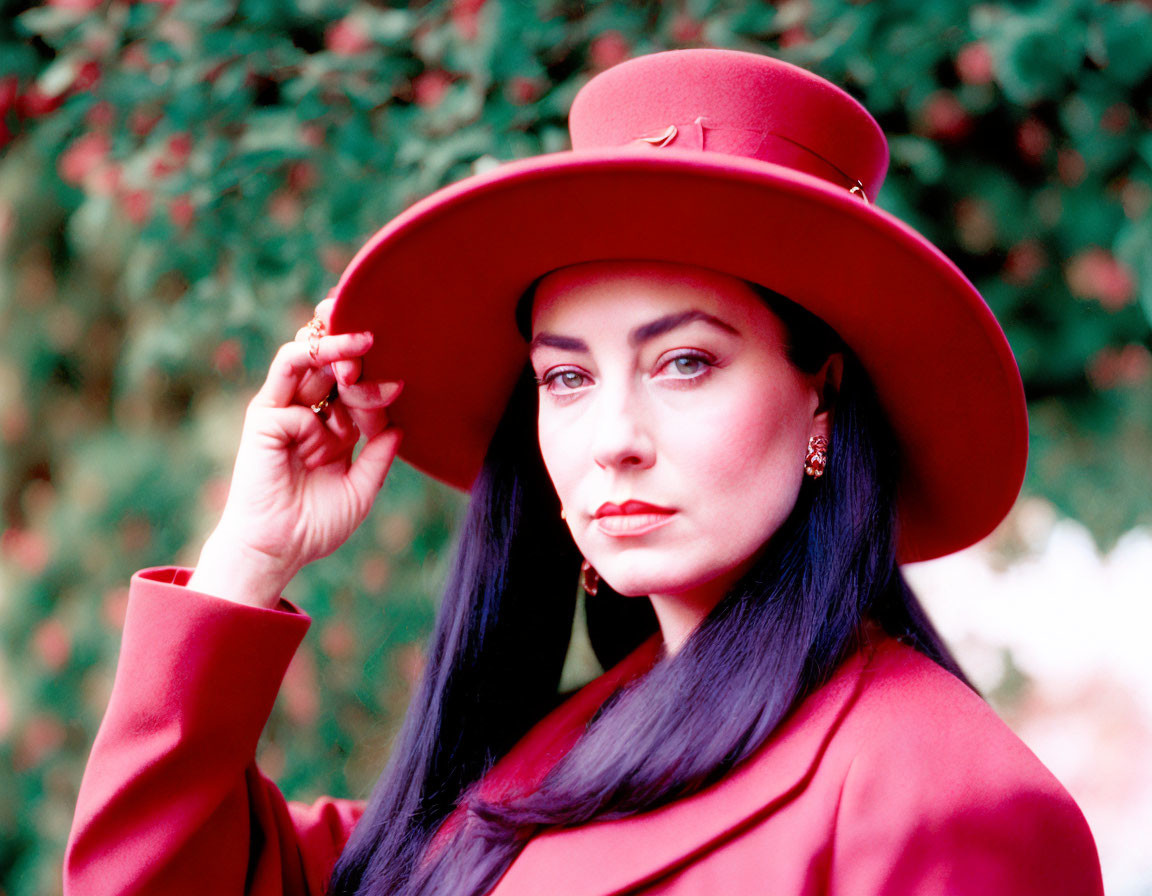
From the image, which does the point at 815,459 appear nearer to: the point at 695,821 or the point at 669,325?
the point at 669,325

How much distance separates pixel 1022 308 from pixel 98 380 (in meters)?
2.66

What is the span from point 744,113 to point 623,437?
1.41 feet

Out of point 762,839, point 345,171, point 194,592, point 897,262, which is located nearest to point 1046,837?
point 762,839

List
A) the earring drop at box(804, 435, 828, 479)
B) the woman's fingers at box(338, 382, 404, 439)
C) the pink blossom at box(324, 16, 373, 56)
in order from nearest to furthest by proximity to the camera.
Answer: the earring drop at box(804, 435, 828, 479)
the woman's fingers at box(338, 382, 404, 439)
the pink blossom at box(324, 16, 373, 56)

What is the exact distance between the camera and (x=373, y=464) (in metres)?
1.84

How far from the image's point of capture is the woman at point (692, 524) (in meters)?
1.21

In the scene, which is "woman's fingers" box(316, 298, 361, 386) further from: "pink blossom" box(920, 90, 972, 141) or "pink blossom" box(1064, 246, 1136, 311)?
"pink blossom" box(1064, 246, 1136, 311)

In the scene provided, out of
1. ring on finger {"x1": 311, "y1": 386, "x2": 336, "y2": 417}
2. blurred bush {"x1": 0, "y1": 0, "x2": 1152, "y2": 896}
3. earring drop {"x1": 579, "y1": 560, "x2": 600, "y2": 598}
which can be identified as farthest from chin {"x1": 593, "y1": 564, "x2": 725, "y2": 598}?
ring on finger {"x1": 311, "y1": 386, "x2": 336, "y2": 417}

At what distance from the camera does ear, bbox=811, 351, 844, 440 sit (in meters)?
1.46

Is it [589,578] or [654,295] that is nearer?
[654,295]

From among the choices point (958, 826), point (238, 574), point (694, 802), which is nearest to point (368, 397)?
point (238, 574)

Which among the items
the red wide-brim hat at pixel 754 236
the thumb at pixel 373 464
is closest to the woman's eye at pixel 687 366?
the red wide-brim hat at pixel 754 236

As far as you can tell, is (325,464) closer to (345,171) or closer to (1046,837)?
(345,171)

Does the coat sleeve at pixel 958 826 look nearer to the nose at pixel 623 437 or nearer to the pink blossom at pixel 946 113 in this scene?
the nose at pixel 623 437
